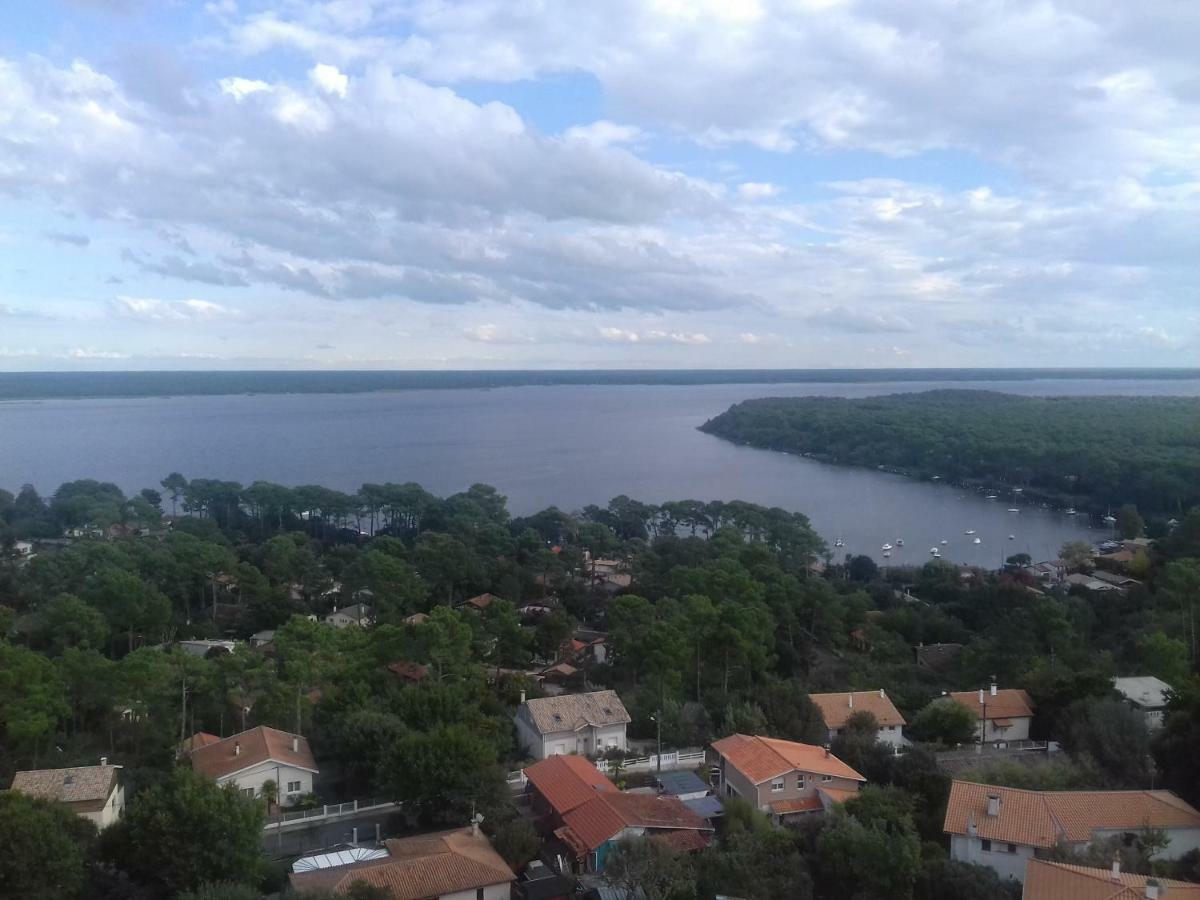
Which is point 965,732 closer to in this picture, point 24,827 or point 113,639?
point 24,827

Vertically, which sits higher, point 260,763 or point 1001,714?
point 260,763

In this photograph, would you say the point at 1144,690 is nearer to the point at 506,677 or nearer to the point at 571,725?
the point at 571,725

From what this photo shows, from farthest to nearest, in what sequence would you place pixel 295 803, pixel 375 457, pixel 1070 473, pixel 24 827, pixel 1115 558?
1. pixel 375 457
2. pixel 1070 473
3. pixel 1115 558
4. pixel 295 803
5. pixel 24 827

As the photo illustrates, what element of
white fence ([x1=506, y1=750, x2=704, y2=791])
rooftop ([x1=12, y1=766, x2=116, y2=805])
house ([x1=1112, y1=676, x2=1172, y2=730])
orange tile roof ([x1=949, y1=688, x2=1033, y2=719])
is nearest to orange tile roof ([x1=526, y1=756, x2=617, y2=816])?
white fence ([x1=506, y1=750, x2=704, y2=791])

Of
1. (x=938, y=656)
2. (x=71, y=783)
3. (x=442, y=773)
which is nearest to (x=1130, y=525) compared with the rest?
(x=938, y=656)

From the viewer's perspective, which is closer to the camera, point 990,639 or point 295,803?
point 295,803

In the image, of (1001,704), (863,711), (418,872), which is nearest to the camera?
(418,872)

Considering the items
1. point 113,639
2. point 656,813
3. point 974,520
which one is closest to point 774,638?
point 656,813
